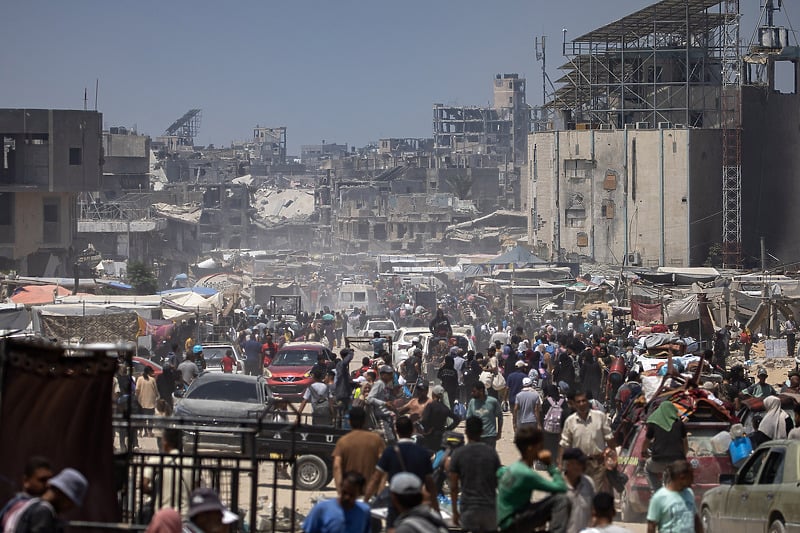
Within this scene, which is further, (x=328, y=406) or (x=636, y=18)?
(x=636, y=18)

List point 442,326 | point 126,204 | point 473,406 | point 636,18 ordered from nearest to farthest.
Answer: point 473,406 < point 442,326 < point 636,18 < point 126,204

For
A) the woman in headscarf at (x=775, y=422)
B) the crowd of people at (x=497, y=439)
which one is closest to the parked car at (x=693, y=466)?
the crowd of people at (x=497, y=439)

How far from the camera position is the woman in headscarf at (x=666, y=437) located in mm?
12570

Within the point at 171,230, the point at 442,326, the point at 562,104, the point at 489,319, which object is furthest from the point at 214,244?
the point at 442,326

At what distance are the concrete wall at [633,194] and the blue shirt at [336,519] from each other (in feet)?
188

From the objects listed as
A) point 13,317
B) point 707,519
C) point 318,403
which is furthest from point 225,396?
point 13,317

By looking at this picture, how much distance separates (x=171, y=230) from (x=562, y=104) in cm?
3368

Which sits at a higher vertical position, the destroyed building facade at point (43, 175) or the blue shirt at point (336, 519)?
the destroyed building facade at point (43, 175)

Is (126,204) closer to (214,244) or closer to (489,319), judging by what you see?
(214,244)

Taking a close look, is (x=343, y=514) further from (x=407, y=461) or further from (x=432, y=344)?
(x=432, y=344)

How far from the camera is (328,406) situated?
1675cm

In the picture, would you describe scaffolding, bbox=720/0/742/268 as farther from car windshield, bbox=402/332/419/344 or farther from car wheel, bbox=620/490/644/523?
car wheel, bbox=620/490/644/523

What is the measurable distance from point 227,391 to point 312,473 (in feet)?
10.4

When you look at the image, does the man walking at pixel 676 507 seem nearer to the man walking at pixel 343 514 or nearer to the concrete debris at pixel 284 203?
the man walking at pixel 343 514
